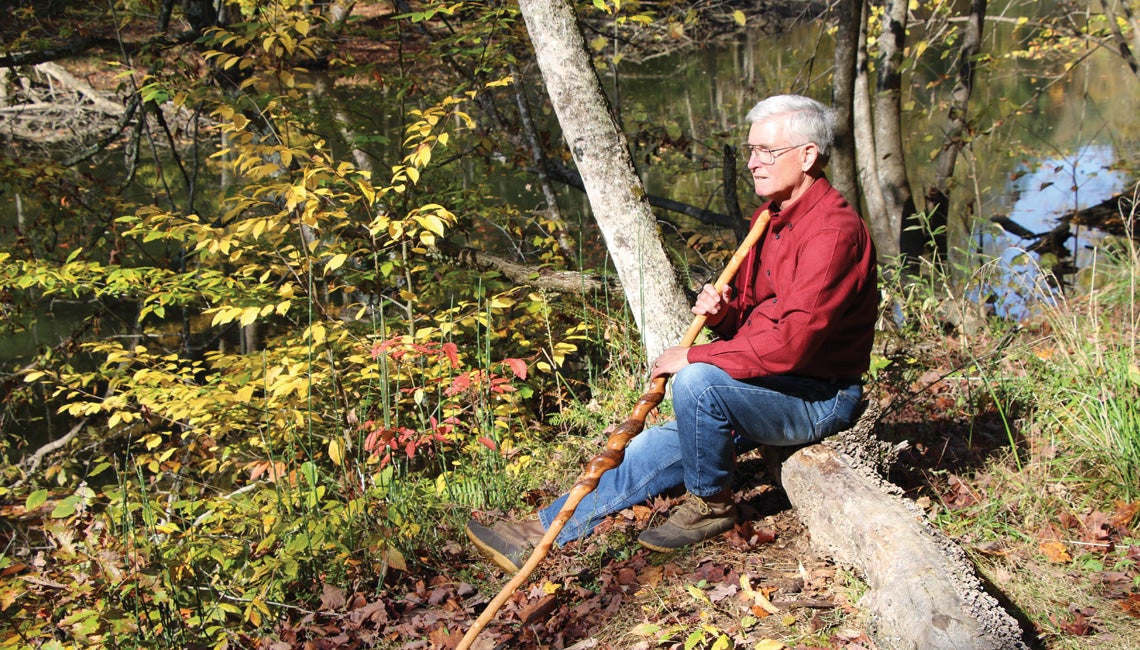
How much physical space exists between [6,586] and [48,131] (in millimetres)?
9418

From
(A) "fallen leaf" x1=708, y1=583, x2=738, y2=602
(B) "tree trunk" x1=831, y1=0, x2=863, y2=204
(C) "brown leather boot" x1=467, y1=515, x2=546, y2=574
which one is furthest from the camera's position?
(B) "tree trunk" x1=831, y1=0, x2=863, y2=204

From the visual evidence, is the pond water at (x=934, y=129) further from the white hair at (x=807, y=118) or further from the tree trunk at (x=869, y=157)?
the white hair at (x=807, y=118)

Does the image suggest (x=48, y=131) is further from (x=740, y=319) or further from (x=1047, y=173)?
(x=1047, y=173)

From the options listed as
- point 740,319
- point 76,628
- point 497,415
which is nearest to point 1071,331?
point 740,319

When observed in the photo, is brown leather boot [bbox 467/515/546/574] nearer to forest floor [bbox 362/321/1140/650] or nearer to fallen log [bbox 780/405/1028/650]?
forest floor [bbox 362/321/1140/650]

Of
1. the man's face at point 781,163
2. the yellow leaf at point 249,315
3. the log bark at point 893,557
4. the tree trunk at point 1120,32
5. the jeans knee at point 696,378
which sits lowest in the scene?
the log bark at point 893,557

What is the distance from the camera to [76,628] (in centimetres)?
247

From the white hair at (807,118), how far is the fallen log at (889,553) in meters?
0.90

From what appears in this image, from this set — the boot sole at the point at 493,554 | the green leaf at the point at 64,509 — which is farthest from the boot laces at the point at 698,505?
the green leaf at the point at 64,509

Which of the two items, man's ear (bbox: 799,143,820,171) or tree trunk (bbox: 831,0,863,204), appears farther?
tree trunk (bbox: 831,0,863,204)

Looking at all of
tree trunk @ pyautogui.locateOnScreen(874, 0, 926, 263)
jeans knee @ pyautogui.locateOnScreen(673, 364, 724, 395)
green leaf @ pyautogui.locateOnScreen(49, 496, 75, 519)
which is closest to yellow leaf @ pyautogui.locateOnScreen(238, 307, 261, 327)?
green leaf @ pyautogui.locateOnScreen(49, 496, 75, 519)

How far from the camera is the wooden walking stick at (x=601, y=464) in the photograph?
229 centimetres

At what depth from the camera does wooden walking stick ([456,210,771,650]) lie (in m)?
2.29

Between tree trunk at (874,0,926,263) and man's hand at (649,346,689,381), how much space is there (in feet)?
9.82
